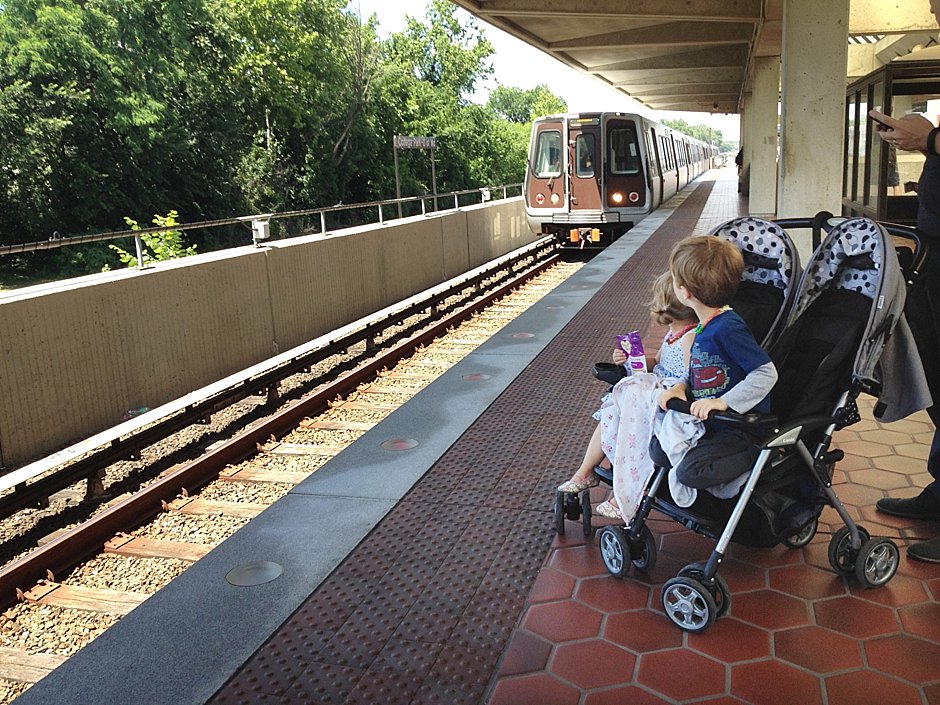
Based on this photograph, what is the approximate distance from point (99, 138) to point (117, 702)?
26967mm

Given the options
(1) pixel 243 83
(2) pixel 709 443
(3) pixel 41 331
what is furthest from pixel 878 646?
(1) pixel 243 83

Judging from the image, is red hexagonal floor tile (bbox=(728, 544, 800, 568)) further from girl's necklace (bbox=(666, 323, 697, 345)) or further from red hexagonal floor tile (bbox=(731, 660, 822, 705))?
girl's necklace (bbox=(666, 323, 697, 345))

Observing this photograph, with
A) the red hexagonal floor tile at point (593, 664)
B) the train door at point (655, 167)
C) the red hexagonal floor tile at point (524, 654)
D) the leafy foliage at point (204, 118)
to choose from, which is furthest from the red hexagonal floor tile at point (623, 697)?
the leafy foliage at point (204, 118)

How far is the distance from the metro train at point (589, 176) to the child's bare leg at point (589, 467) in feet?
48.2

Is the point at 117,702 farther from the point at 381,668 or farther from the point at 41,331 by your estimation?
the point at 41,331

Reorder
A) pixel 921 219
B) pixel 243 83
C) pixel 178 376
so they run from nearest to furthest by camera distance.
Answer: pixel 921 219, pixel 178 376, pixel 243 83

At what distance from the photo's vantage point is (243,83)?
33219 millimetres

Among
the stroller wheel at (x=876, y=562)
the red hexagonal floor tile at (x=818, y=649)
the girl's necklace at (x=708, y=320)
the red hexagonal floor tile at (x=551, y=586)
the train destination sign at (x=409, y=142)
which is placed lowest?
the red hexagonal floor tile at (x=818, y=649)

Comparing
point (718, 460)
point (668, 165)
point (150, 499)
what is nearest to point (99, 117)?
point (668, 165)

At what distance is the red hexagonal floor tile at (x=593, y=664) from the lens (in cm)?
251

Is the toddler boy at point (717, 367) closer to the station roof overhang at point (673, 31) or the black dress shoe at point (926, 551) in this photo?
the black dress shoe at point (926, 551)

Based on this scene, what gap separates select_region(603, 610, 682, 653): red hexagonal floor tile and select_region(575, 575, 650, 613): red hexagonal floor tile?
52mm

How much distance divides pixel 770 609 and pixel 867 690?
1.48ft

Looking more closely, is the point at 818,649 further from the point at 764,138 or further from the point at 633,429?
the point at 764,138
